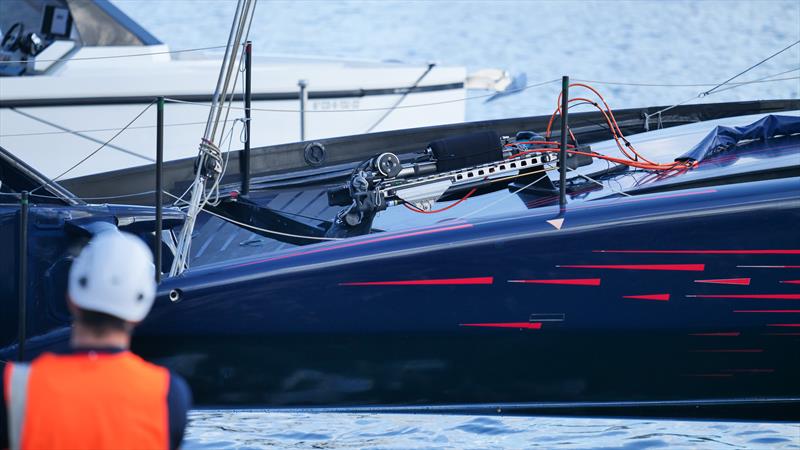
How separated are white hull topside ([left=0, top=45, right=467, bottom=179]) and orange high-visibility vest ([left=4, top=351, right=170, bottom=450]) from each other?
654 cm

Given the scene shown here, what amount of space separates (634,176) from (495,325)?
136 centimetres

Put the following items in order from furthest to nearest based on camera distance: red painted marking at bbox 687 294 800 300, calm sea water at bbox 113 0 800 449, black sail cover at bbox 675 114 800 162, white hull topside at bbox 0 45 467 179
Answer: calm sea water at bbox 113 0 800 449 → white hull topside at bbox 0 45 467 179 → black sail cover at bbox 675 114 800 162 → red painted marking at bbox 687 294 800 300

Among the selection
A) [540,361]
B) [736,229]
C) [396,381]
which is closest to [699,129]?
[736,229]

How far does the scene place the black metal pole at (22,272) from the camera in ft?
14.9

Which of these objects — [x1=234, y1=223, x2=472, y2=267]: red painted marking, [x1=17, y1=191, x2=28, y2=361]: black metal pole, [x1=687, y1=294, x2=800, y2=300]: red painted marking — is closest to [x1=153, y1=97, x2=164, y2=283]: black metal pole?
[x1=234, y1=223, x2=472, y2=267]: red painted marking

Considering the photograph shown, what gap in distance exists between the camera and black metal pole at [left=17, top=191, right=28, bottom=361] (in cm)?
454

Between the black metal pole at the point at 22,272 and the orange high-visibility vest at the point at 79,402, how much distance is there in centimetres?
243

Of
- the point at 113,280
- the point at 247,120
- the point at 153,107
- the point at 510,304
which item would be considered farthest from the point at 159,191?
the point at 153,107

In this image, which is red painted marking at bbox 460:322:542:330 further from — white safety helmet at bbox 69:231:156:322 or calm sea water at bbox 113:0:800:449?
calm sea water at bbox 113:0:800:449

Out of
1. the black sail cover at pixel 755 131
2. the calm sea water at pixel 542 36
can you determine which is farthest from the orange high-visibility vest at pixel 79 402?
the calm sea water at pixel 542 36

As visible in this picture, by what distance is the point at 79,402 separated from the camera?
219 cm

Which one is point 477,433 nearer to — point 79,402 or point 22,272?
point 22,272

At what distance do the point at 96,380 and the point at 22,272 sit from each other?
8.39 feet

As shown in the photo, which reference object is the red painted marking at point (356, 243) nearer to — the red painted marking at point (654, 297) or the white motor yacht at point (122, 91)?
the red painted marking at point (654, 297)
